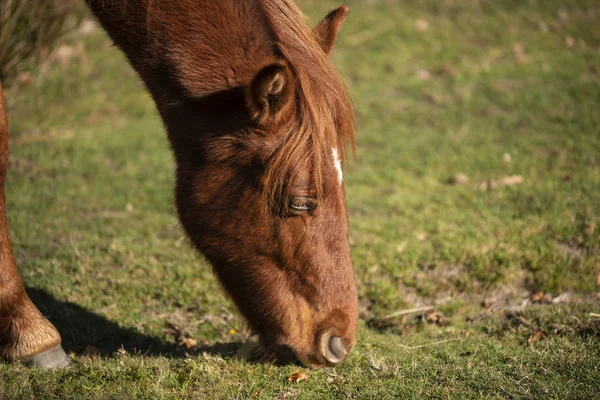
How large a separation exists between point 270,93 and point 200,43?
549 mm

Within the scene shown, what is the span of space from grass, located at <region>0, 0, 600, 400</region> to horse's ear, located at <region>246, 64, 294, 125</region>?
2.73 feet

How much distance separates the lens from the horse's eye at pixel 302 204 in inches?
122

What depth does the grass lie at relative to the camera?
3227 mm

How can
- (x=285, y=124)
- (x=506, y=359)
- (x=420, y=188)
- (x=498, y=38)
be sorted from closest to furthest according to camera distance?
(x=285, y=124), (x=506, y=359), (x=420, y=188), (x=498, y=38)

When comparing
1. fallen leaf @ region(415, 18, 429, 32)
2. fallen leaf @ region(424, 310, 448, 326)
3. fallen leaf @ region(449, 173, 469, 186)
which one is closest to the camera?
fallen leaf @ region(424, 310, 448, 326)

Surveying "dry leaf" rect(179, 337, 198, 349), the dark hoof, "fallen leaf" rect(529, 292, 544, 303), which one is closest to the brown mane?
"dry leaf" rect(179, 337, 198, 349)

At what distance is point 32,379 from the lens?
3.12 meters

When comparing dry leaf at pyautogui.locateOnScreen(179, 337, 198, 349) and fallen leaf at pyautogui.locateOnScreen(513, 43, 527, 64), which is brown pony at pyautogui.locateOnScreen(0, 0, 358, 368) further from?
fallen leaf at pyautogui.locateOnScreen(513, 43, 527, 64)

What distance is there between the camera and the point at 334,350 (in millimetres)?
3197

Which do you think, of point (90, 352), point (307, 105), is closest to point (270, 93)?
point (307, 105)

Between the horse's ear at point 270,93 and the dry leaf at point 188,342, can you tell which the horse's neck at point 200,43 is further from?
the dry leaf at point 188,342

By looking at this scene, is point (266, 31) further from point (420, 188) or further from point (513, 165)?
point (513, 165)

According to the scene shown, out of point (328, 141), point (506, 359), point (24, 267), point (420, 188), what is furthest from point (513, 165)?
point (24, 267)

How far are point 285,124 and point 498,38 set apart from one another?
7.98 m
